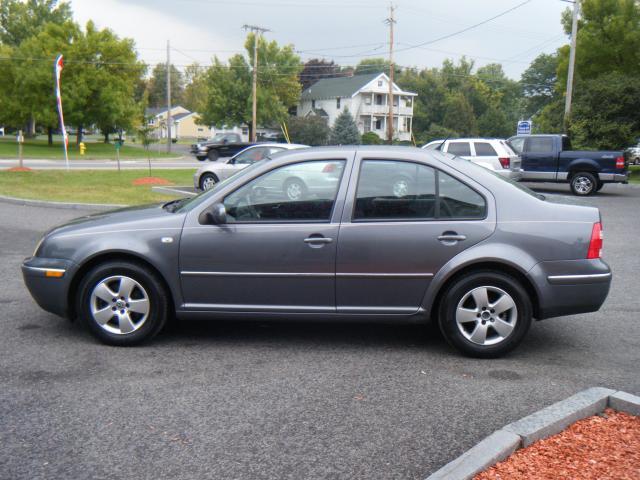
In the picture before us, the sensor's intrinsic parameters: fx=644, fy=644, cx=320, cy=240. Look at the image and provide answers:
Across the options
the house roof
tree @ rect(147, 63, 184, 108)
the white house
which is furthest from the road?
tree @ rect(147, 63, 184, 108)

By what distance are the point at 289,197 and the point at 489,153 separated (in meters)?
15.0

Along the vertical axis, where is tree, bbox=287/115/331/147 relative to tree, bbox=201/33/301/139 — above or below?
below

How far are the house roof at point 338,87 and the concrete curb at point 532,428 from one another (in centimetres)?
7427

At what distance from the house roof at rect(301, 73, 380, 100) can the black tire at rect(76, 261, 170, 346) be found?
240 ft

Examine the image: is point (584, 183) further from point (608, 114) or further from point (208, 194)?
point (208, 194)

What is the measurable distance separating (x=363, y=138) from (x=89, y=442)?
62375mm

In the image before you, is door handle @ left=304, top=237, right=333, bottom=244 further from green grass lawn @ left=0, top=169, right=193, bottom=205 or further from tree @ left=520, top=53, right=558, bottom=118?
tree @ left=520, top=53, right=558, bottom=118

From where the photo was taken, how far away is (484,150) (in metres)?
19.2

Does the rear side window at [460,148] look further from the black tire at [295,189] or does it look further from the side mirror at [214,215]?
the side mirror at [214,215]

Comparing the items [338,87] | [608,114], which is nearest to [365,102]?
[338,87]

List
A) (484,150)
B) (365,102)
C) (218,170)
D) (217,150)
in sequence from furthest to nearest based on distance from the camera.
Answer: (365,102) < (217,150) < (484,150) < (218,170)

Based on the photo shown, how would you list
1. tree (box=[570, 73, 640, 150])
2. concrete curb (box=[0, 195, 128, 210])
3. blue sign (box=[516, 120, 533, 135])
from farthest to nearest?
1. blue sign (box=[516, 120, 533, 135])
2. tree (box=[570, 73, 640, 150])
3. concrete curb (box=[0, 195, 128, 210])

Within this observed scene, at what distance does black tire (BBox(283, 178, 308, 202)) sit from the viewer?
5.21 metres

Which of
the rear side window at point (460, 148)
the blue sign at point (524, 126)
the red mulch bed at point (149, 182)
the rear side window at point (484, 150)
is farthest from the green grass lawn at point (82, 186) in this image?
the blue sign at point (524, 126)
